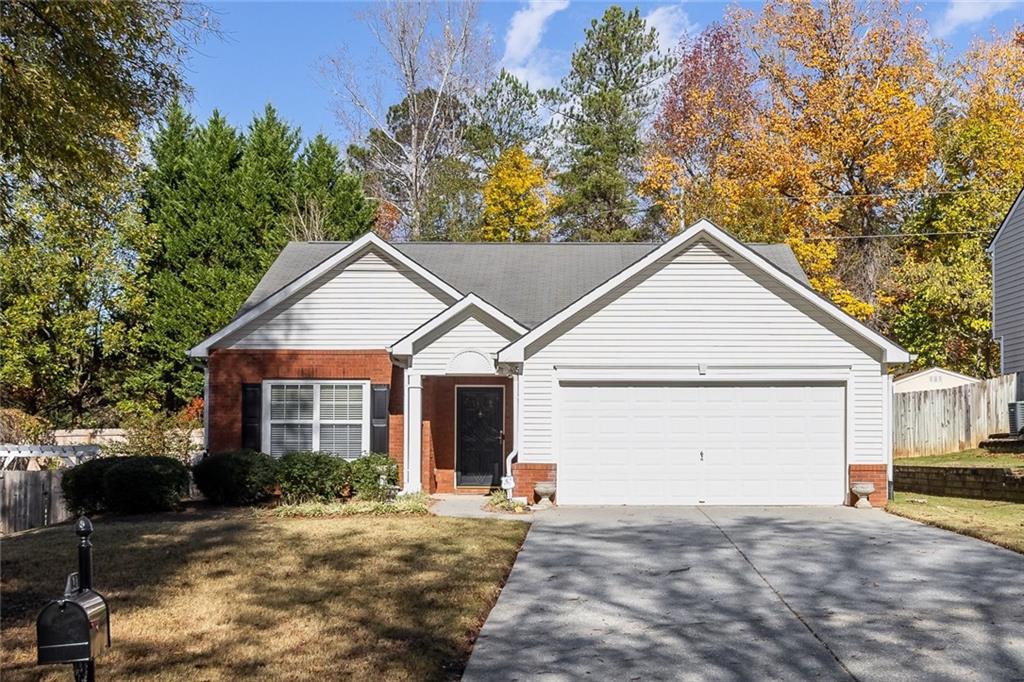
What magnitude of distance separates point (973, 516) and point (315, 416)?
1159 cm

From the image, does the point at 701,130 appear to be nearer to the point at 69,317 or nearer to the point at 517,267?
the point at 517,267

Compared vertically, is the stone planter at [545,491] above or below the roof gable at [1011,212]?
below

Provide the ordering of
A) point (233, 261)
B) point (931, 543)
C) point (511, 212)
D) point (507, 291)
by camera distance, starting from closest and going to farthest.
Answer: point (931, 543) → point (507, 291) → point (233, 261) → point (511, 212)

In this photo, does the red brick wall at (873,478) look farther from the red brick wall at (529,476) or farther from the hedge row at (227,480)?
the hedge row at (227,480)

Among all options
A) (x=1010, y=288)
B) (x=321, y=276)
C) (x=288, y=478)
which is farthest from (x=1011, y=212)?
(x=288, y=478)

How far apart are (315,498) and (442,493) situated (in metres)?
3.52

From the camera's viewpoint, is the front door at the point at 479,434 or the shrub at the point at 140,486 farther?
the front door at the point at 479,434

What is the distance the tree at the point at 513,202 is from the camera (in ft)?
139

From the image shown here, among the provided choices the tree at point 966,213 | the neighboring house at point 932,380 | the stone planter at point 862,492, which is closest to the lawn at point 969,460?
the neighboring house at point 932,380

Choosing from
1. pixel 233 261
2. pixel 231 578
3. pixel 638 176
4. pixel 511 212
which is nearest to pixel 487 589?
pixel 231 578

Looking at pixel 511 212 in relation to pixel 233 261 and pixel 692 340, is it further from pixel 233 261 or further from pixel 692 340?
pixel 692 340

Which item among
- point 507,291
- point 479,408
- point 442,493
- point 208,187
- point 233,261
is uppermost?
point 208,187

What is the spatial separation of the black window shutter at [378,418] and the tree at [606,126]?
24600 mm

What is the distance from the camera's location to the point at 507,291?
22.5 m
